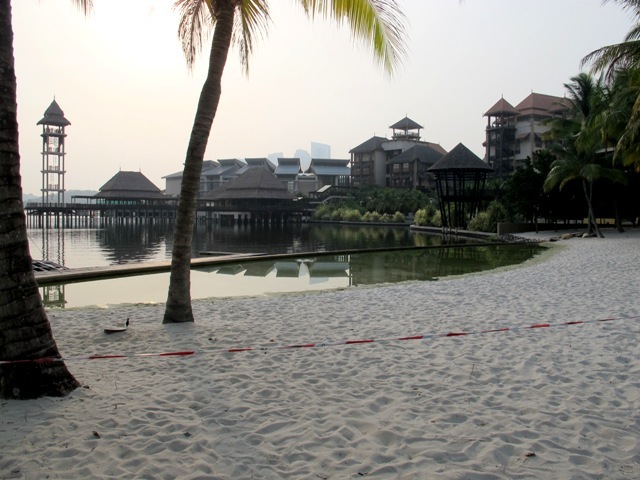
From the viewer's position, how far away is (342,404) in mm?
3967

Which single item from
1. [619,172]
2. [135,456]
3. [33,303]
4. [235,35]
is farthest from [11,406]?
[619,172]

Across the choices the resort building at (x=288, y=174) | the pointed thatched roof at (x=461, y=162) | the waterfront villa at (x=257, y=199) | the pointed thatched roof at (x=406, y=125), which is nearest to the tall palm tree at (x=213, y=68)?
the pointed thatched roof at (x=461, y=162)

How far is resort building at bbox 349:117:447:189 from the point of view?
73312 mm

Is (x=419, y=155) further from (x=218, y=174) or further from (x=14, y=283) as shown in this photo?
(x=14, y=283)

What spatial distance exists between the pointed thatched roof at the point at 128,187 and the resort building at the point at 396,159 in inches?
1149

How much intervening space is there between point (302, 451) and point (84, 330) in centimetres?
430

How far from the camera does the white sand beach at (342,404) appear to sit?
10.0 feet

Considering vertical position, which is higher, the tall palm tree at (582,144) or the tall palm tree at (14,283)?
the tall palm tree at (582,144)

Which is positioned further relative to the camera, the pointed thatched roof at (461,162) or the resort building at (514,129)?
the resort building at (514,129)

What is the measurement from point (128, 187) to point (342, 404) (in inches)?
2825

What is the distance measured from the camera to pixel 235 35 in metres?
7.67

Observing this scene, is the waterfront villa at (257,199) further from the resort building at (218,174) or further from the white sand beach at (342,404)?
the white sand beach at (342,404)

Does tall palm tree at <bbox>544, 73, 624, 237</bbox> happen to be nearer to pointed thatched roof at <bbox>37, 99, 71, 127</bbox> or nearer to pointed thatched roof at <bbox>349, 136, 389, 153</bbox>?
pointed thatched roof at <bbox>349, 136, 389, 153</bbox>

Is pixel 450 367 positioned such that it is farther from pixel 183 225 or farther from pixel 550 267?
pixel 550 267
